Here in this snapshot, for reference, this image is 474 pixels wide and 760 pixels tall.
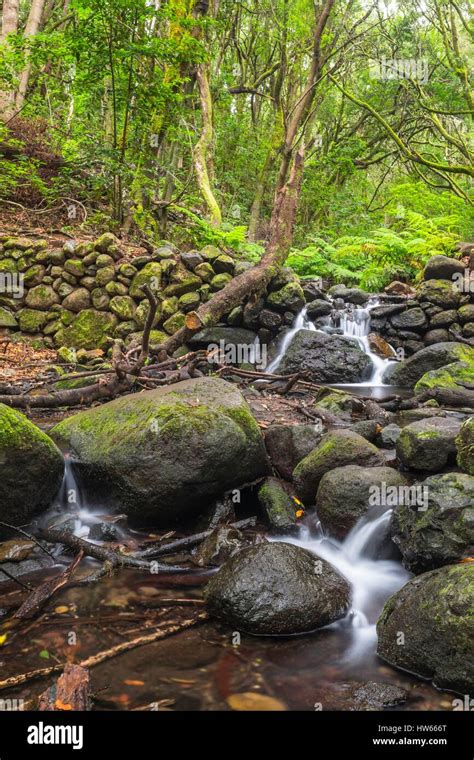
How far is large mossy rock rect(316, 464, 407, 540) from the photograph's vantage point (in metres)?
4.36

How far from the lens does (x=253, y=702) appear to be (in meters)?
2.66

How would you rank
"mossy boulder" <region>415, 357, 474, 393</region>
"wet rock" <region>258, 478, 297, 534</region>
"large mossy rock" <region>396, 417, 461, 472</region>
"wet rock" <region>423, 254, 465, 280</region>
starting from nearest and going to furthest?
"large mossy rock" <region>396, 417, 461, 472</region> → "wet rock" <region>258, 478, 297, 534</region> → "mossy boulder" <region>415, 357, 474, 393</region> → "wet rock" <region>423, 254, 465, 280</region>

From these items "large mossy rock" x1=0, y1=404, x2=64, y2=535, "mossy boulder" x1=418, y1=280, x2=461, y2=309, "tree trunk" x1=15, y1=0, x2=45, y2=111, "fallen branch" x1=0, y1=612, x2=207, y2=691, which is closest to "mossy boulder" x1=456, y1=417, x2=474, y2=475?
"fallen branch" x1=0, y1=612, x2=207, y2=691

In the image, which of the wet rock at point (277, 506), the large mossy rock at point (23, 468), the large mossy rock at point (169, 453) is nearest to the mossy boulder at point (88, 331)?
the large mossy rock at point (169, 453)

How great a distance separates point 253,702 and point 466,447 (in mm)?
2594

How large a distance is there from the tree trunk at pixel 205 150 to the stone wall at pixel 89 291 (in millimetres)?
3346

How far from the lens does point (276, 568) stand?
3.48m

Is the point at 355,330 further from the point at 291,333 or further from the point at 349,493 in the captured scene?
the point at 349,493

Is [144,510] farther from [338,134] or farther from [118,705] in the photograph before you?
[338,134]

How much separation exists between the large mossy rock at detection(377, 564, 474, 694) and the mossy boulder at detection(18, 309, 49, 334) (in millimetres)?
8362

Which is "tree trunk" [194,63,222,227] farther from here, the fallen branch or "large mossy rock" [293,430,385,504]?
the fallen branch

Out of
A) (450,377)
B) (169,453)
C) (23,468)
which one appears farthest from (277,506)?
(450,377)
